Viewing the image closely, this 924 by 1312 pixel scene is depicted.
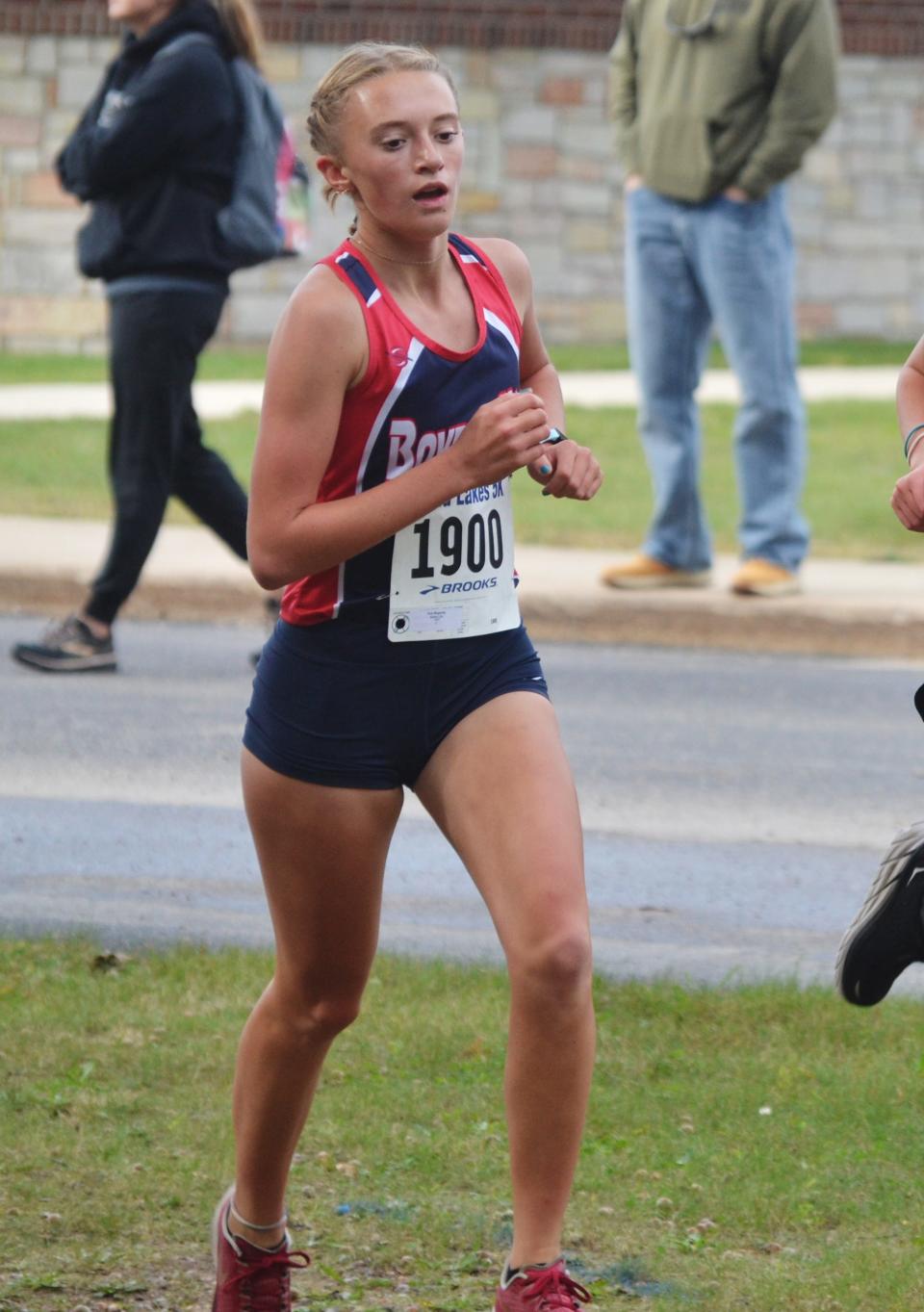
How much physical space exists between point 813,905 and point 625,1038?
1346 mm

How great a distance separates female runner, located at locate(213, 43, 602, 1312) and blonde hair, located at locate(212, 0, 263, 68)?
4.51m

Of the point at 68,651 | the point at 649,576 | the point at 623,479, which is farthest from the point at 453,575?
the point at 623,479

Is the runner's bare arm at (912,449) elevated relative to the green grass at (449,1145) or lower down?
elevated

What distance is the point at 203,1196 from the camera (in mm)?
3795

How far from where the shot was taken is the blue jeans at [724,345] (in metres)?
9.41

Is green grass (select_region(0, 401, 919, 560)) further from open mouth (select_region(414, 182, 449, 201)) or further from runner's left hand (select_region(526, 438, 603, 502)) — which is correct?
open mouth (select_region(414, 182, 449, 201))

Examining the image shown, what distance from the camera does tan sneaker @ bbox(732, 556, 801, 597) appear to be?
9.59m

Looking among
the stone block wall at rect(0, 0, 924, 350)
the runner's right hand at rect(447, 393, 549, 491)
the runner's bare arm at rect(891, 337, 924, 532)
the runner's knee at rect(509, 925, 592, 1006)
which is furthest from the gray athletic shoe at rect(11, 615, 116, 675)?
the stone block wall at rect(0, 0, 924, 350)

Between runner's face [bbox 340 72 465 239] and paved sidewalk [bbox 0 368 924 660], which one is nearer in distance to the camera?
runner's face [bbox 340 72 465 239]

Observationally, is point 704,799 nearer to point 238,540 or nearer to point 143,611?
point 238,540

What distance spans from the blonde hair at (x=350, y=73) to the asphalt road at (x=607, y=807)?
2.18 m

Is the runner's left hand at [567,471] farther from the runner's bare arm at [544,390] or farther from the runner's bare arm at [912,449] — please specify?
the runner's bare arm at [912,449]

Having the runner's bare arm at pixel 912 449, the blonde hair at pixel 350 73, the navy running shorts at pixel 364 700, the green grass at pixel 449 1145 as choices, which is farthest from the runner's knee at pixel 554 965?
the blonde hair at pixel 350 73

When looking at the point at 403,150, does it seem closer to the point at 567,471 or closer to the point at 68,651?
the point at 567,471
